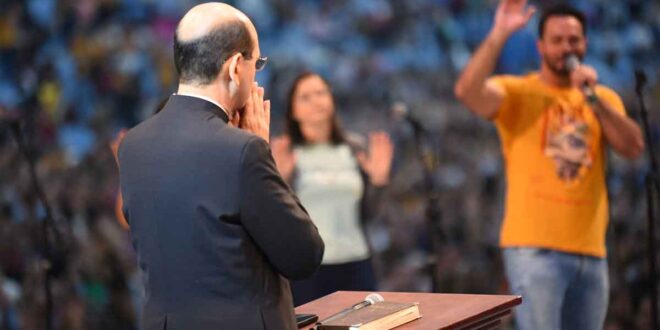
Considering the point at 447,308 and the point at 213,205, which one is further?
the point at 447,308

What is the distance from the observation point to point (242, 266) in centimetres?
245

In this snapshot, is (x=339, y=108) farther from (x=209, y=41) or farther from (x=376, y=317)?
(x=209, y=41)

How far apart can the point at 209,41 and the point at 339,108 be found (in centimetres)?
341

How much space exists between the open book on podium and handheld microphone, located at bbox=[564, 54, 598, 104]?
1.77 metres

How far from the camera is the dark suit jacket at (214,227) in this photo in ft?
7.97

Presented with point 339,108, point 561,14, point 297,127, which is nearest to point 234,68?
point 561,14

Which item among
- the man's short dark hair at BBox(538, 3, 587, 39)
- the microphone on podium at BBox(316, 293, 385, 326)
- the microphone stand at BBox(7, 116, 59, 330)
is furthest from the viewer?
the microphone stand at BBox(7, 116, 59, 330)

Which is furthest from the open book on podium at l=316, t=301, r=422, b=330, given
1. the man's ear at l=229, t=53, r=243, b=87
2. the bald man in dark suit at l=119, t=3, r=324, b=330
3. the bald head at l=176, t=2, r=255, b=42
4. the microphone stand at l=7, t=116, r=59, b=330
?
the microphone stand at l=7, t=116, r=59, b=330

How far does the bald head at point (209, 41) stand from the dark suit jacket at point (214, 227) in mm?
65

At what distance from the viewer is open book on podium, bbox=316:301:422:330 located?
266 centimetres

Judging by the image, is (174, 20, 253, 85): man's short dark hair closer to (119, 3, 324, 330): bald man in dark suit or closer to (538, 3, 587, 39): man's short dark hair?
(119, 3, 324, 330): bald man in dark suit

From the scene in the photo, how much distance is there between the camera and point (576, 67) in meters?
4.42

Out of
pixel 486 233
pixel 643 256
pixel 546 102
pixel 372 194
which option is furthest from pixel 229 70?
pixel 643 256

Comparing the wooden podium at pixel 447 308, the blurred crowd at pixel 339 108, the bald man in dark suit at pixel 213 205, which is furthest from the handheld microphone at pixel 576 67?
the bald man in dark suit at pixel 213 205
